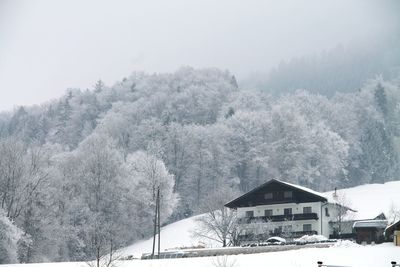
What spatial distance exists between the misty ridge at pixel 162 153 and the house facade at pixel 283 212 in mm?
16132

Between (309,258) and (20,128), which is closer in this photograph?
(309,258)

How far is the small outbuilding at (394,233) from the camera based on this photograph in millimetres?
42188

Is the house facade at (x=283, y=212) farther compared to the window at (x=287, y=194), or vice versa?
the window at (x=287, y=194)

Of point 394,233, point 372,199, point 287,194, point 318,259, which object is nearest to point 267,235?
point 287,194

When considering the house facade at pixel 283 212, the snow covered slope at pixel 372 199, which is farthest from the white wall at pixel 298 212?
the snow covered slope at pixel 372 199

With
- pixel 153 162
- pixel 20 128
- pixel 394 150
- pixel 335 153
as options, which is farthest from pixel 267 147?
pixel 20 128

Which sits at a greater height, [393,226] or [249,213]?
[249,213]

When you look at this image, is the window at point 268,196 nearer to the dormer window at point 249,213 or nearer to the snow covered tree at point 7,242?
the dormer window at point 249,213

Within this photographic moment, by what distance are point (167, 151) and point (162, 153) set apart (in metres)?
6.78

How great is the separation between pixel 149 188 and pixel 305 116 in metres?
51.6

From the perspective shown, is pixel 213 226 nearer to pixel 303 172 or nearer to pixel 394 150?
pixel 303 172

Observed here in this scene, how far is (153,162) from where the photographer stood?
328ft

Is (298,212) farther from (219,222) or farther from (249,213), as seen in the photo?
(219,222)

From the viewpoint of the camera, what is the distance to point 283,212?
76688 millimetres
